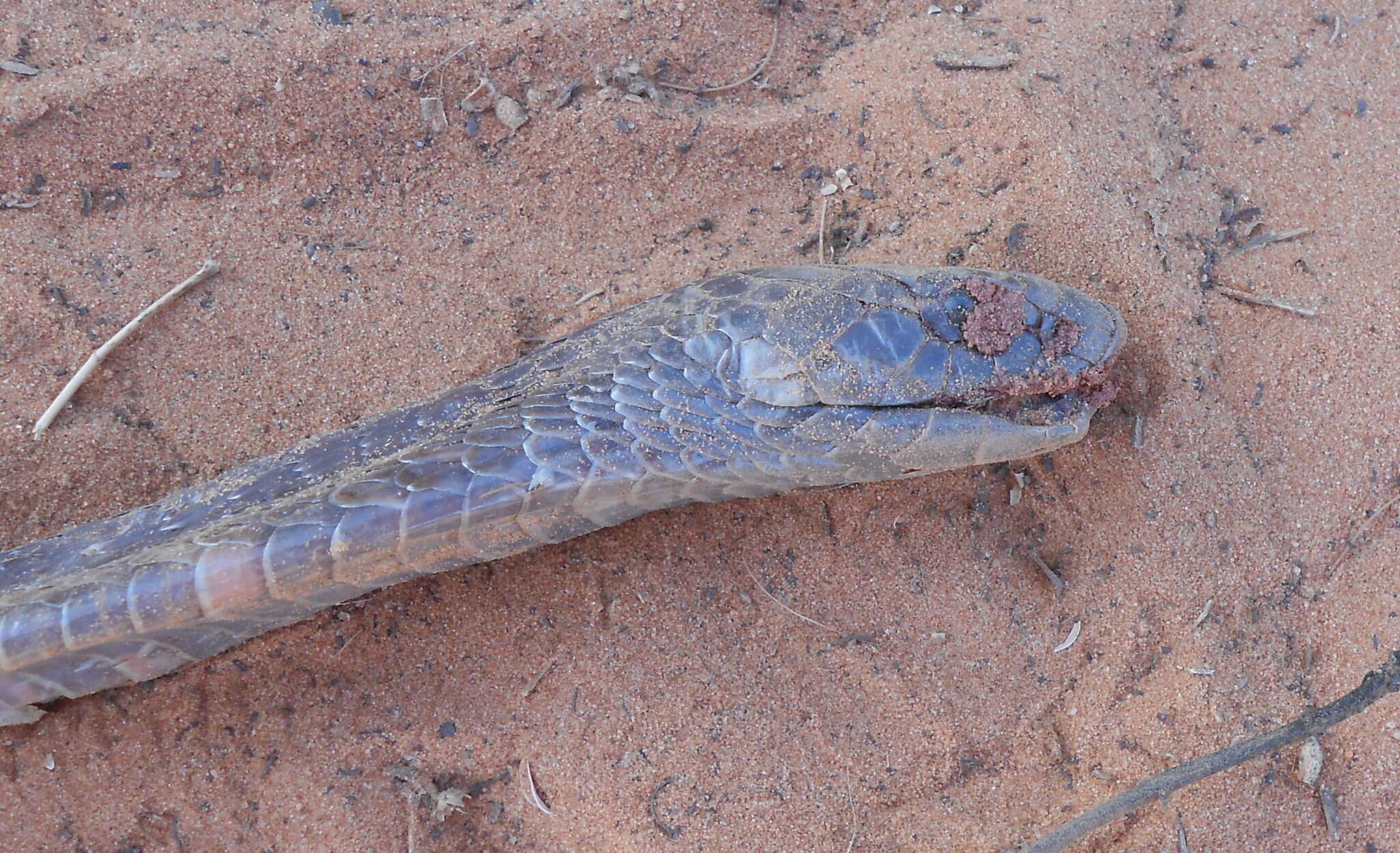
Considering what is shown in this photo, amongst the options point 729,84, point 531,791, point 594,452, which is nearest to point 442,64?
point 729,84

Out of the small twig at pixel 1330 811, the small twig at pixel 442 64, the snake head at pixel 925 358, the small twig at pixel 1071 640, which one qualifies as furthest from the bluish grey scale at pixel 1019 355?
the small twig at pixel 442 64

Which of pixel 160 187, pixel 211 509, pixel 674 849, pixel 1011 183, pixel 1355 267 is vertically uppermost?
pixel 160 187

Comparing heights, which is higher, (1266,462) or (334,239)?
(334,239)

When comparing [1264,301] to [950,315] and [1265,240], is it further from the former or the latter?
[950,315]

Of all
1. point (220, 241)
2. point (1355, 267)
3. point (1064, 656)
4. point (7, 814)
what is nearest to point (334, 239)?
point (220, 241)

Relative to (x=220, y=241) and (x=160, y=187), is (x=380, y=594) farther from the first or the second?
(x=160, y=187)

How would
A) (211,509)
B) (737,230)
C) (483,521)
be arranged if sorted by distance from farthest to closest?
(737,230)
(211,509)
(483,521)

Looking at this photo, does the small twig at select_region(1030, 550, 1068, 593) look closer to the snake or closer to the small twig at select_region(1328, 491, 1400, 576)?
the snake

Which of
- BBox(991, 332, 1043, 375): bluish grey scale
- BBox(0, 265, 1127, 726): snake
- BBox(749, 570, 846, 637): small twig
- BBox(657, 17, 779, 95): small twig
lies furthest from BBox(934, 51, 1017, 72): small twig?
BBox(749, 570, 846, 637): small twig
